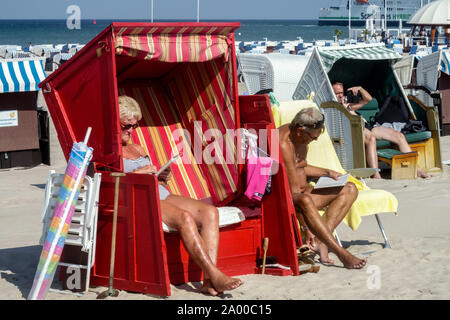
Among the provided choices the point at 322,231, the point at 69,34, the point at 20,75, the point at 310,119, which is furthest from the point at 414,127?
the point at 69,34

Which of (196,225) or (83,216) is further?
(196,225)

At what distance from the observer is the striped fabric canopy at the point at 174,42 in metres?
5.14

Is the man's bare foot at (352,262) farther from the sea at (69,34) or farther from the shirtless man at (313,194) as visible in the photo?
the sea at (69,34)

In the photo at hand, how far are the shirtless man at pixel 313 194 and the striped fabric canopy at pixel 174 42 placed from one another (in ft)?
2.47

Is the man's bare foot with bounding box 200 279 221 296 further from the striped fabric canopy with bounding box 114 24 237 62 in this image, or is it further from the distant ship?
the distant ship

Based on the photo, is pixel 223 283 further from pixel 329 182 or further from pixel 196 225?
pixel 329 182

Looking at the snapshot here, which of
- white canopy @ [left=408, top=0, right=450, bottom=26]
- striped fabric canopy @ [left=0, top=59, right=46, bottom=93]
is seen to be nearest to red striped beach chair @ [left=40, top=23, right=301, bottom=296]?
striped fabric canopy @ [left=0, top=59, right=46, bottom=93]


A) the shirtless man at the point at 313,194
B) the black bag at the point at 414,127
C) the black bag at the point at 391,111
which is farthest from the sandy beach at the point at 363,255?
the black bag at the point at 391,111

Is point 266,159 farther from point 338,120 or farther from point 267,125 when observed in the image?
point 338,120

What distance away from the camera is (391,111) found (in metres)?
10.3

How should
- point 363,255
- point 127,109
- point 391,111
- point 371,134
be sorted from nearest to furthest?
point 127,109 < point 363,255 < point 371,134 < point 391,111

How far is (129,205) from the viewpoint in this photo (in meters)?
5.05

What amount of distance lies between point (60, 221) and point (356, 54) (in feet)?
19.7
